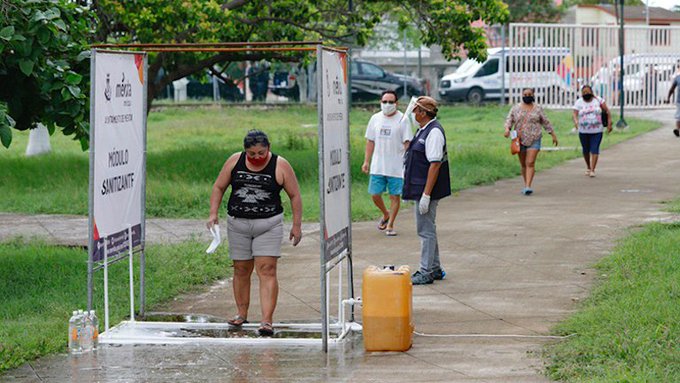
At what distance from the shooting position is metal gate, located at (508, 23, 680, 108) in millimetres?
33250

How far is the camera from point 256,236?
9828 mm

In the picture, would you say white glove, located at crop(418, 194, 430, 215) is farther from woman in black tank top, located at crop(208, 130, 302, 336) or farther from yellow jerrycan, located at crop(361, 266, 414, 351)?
yellow jerrycan, located at crop(361, 266, 414, 351)

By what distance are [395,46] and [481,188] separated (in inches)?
1293

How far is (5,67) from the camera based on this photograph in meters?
11.7

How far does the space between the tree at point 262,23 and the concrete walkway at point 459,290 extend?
115 inches

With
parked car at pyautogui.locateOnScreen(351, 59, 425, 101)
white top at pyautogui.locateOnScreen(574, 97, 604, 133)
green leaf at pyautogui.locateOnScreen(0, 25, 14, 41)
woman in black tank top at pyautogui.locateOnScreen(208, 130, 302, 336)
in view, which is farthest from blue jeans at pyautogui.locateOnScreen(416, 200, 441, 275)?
parked car at pyautogui.locateOnScreen(351, 59, 425, 101)

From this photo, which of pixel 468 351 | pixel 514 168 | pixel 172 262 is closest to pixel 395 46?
pixel 514 168

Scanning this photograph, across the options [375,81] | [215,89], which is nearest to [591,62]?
[375,81]

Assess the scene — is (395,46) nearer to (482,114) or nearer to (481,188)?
(482,114)

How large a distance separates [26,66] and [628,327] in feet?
19.0

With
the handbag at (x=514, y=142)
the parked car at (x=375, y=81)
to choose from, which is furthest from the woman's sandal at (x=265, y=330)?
the parked car at (x=375, y=81)

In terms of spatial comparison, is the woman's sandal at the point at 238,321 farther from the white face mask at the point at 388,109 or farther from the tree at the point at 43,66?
the white face mask at the point at 388,109

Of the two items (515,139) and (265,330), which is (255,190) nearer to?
(265,330)

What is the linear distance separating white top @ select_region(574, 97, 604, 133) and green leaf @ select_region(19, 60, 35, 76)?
11259mm
